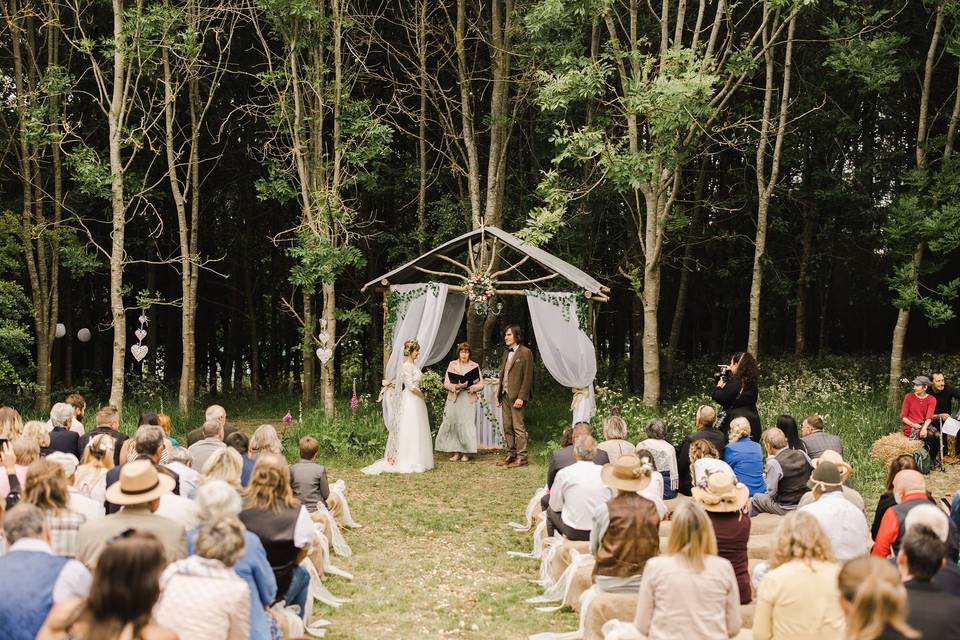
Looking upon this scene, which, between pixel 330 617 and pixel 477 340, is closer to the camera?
pixel 330 617

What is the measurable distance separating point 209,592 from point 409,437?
779cm

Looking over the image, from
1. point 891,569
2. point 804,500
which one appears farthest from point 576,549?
point 891,569

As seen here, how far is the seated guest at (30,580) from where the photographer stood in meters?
3.42

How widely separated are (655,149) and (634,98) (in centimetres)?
84

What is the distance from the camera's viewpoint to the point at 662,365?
1928 centimetres

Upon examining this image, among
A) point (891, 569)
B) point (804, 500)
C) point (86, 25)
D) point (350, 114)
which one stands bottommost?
point (804, 500)

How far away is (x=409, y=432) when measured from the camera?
11273 millimetres

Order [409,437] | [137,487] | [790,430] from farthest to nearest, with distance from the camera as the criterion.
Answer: [409,437] → [790,430] → [137,487]

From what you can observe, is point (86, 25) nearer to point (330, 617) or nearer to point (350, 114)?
point (350, 114)

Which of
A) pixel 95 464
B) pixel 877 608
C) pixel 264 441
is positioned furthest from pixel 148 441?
pixel 877 608

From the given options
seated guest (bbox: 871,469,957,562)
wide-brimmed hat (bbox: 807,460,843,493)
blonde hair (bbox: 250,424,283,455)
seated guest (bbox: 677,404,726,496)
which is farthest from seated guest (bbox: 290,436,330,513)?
seated guest (bbox: 871,469,957,562)

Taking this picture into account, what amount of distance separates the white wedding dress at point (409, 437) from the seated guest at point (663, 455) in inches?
167

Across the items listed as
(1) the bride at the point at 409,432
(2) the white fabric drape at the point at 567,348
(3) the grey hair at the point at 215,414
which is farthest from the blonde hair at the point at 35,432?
(2) the white fabric drape at the point at 567,348

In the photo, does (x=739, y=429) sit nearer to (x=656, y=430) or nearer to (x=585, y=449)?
(x=656, y=430)
